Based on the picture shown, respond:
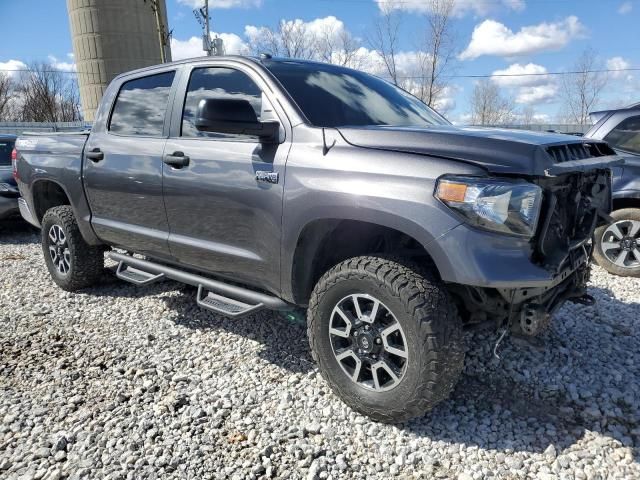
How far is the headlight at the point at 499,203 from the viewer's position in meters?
2.08

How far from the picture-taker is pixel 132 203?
12.2 ft

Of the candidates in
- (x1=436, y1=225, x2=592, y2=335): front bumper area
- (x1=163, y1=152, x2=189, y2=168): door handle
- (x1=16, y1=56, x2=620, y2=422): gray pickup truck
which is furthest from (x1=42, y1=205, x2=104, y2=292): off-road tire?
(x1=436, y1=225, x2=592, y2=335): front bumper area

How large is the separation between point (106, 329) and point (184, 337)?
2.40 feet

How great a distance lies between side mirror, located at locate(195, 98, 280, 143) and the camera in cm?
252

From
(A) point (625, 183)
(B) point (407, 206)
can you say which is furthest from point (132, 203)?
(A) point (625, 183)

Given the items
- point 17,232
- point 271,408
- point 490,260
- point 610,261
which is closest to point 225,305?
point 271,408

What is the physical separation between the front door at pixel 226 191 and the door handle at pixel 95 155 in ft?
3.04

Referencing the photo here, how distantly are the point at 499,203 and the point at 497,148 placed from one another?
288mm

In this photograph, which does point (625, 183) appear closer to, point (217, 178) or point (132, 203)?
point (217, 178)

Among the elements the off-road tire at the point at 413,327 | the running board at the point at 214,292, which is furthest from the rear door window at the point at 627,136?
the running board at the point at 214,292

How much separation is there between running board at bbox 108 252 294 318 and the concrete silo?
32197mm

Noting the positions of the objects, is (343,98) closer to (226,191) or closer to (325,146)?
(325,146)

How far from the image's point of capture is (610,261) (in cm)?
511

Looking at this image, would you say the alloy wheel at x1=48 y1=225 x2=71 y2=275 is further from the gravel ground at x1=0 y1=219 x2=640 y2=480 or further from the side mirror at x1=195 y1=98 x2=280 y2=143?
the side mirror at x1=195 y1=98 x2=280 y2=143
